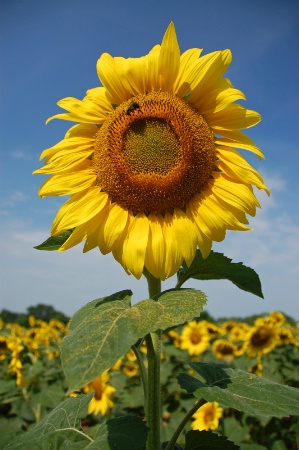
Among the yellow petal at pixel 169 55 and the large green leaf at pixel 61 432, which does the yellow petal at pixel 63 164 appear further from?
the large green leaf at pixel 61 432

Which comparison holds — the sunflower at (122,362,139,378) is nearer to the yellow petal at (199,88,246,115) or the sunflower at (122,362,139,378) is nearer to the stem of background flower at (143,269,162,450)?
the stem of background flower at (143,269,162,450)

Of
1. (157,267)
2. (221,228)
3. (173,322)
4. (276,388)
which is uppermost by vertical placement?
(221,228)

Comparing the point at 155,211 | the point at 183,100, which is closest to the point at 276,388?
the point at 155,211

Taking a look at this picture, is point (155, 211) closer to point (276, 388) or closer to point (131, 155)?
point (131, 155)

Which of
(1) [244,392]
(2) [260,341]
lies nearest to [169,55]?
(1) [244,392]

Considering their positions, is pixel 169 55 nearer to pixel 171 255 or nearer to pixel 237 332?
pixel 171 255
